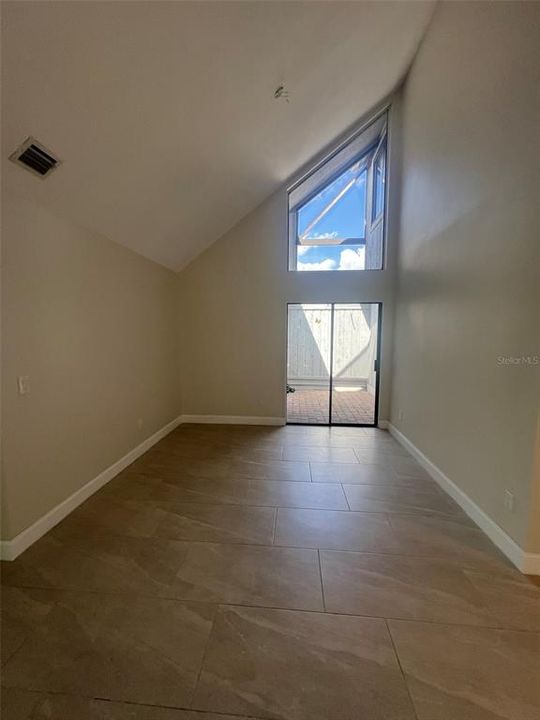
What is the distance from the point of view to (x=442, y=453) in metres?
3.06

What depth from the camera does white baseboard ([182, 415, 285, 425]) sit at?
5.11 meters

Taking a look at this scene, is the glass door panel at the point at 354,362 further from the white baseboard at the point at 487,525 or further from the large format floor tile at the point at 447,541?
the large format floor tile at the point at 447,541

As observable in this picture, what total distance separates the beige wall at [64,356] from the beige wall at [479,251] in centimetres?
333

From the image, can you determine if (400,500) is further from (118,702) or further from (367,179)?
(367,179)

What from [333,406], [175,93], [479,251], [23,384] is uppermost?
[175,93]

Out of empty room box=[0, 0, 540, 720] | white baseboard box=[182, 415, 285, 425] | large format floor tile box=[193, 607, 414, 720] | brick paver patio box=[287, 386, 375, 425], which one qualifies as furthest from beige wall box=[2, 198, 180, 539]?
brick paver patio box=[287, 386, 375, 425]

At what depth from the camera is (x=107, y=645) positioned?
1446mm

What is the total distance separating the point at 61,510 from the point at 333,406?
15.1 ft

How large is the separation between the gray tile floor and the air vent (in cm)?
256

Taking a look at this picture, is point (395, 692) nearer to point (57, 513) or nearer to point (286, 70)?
point (57, 513)

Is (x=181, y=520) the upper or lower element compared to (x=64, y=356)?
lower

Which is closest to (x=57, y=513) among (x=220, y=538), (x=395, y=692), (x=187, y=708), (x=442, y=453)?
(x=220, y=538)

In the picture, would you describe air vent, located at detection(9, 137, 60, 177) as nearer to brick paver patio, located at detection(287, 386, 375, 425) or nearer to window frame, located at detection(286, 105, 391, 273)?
window frame, located at detection(286, 105, 391, 273)

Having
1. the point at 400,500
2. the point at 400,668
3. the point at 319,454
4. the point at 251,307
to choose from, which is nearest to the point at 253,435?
the point at 319,454
